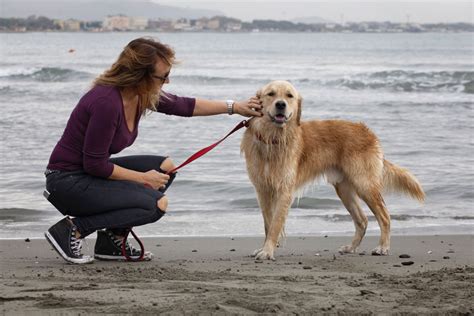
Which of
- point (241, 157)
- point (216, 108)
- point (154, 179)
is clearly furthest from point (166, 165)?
point (241, 157)

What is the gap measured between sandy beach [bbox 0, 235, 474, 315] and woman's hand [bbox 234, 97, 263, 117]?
1005 millimetres

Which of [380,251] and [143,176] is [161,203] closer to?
[143,176]

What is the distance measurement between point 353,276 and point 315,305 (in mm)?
1010

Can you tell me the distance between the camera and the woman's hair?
486cm

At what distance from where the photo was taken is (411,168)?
10.1m

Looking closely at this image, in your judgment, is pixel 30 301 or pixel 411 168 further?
pixel 411 168

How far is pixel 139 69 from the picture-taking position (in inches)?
192

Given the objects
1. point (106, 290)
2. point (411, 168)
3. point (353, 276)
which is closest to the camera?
point (106, 290)

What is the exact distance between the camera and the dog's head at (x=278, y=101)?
570cm

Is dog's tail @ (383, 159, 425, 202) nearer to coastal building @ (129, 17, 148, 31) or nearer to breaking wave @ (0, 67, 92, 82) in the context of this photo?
breaking wave @ (0, 67, 92, 82)

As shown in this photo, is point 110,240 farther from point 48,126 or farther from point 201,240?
point 48,126

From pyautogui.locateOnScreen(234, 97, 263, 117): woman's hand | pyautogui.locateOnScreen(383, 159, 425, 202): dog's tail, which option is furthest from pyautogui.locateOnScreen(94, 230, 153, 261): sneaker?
pyautogui.locateOnScreen(383, 159, 425, 202): dog's tail

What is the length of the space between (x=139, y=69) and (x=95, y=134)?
472 millimetres

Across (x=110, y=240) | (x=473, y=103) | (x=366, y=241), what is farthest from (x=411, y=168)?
(x=473, y=103)
